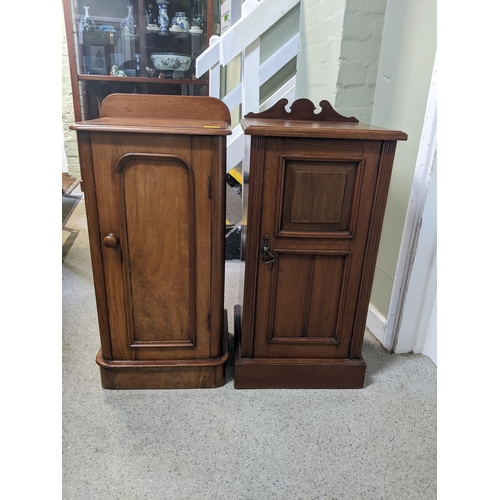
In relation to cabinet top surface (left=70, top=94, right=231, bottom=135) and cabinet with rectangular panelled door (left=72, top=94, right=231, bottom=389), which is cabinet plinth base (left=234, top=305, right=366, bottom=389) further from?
cabinet top surface (left=70, top=94, right=231, bottom=135)

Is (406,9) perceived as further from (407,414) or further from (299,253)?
(407,414)

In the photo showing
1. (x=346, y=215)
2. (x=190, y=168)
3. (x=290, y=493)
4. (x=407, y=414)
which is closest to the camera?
(x=290, y=493)

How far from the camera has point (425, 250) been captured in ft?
5.74

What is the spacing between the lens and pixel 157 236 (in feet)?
4.73

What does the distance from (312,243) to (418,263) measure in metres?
0.61

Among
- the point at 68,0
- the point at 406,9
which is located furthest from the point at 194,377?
the point at 68,0

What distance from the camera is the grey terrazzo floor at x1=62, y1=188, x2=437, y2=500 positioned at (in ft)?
4.10

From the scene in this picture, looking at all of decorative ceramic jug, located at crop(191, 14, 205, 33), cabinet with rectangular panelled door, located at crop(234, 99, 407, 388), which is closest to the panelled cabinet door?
cabinet with rectangular panelled door, located at crop(234, 99, 407, 388)

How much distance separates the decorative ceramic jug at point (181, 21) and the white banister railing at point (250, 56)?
145cm

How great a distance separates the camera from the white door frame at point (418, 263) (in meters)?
1.62

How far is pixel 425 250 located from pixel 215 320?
991 mm

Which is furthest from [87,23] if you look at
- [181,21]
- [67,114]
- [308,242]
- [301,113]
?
[308,242]

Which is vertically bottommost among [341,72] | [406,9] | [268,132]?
[268,132]

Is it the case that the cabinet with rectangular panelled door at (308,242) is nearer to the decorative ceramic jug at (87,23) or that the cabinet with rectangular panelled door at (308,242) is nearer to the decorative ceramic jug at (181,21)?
the decorative ceramic jug at (181,21)
